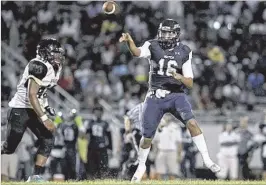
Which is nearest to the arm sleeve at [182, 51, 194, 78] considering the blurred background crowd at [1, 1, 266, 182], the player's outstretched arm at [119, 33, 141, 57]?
the player's outstretched arm at [119, 33, 141, 57]

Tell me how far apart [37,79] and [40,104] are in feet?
1.23

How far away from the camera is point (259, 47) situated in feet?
73.5

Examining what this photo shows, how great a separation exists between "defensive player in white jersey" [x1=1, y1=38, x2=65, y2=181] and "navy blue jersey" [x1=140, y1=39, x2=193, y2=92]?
1.25 meters

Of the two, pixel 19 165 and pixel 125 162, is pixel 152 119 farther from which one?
pixel 19 165

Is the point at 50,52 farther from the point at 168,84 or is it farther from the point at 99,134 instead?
the point at 99,134

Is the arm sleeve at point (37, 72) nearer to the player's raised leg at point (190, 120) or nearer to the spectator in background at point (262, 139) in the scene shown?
the player's raised leg at point (190, 120)

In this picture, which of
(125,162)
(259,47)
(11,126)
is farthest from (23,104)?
(259,47)

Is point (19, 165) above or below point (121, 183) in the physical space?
below

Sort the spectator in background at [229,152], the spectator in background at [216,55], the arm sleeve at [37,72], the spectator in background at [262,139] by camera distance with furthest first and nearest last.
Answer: the spectator in background at [216,55]
the spectator in background at [229,152]
the spectator in background at [262,139]
the arm sleeve at [37,72]

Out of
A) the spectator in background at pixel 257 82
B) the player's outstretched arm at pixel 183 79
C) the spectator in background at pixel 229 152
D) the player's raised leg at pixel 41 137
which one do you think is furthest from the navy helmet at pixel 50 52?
the spectator in background at pixel 257 82

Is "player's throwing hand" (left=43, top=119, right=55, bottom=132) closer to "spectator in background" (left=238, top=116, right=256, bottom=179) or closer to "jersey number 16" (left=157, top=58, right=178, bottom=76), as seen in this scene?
"jersey number 16" (left=157, top=58, right=178, bottom=76)

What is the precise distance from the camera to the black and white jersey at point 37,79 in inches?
464

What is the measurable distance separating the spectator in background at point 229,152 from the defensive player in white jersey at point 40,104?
756cm

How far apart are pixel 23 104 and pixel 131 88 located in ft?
29.9
